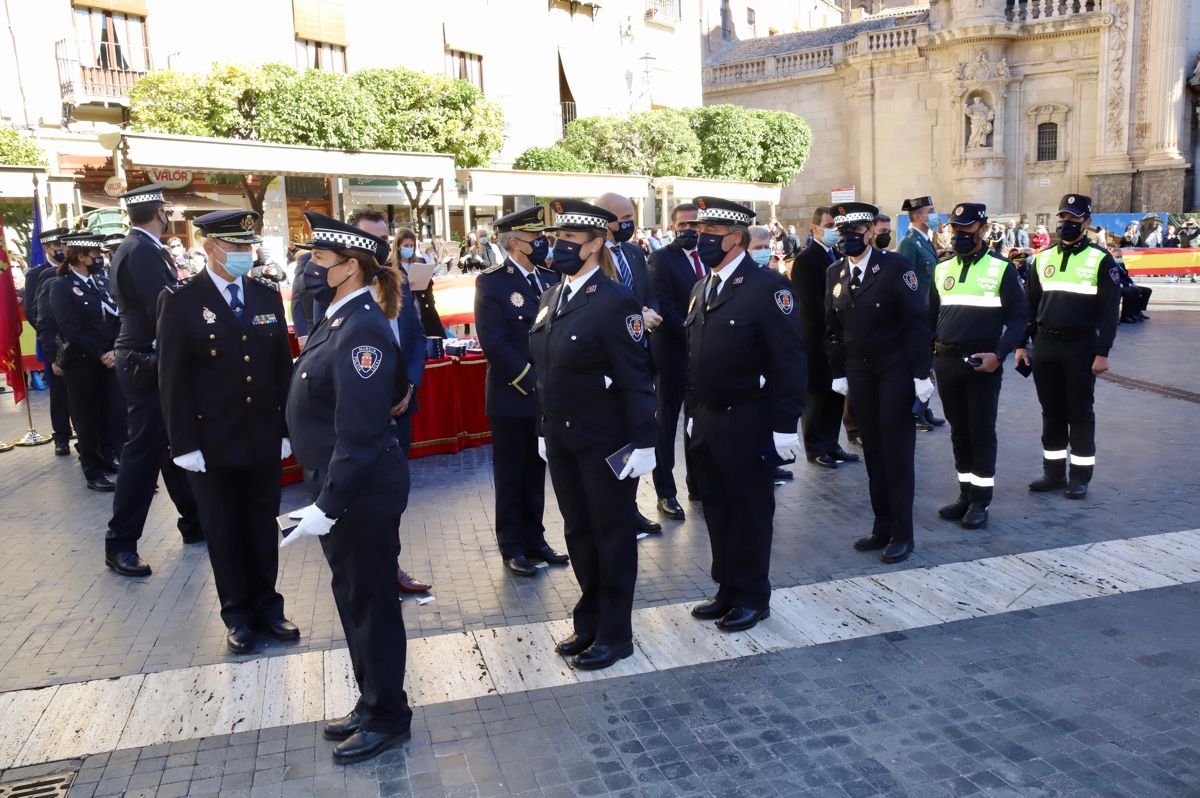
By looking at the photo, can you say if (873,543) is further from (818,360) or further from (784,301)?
(818,360)

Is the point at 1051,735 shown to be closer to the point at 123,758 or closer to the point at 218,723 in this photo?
the point at 218,723

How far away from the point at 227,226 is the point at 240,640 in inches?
81.2

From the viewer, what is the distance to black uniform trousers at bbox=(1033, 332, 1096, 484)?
733 centimetres

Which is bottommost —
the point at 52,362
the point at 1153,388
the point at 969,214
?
the point at 1153,388

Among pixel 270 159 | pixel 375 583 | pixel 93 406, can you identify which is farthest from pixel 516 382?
pixel 270 159

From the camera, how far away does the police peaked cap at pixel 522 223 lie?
6.02 metres

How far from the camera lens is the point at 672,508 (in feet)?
23.7

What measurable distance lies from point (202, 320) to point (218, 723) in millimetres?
1906

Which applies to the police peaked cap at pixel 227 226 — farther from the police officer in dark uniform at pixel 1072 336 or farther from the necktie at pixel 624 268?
the police officer in dark uniform at pixel 1072 336

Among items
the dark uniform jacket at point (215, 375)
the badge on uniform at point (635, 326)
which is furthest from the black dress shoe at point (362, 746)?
the badge on uniform at point (635, 326)

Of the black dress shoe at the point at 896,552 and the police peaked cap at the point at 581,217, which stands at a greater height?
the police peaked cap at the point at 581,217

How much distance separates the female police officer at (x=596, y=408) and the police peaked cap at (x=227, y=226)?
156 centimetres

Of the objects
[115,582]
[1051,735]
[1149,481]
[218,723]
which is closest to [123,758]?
[218,723]

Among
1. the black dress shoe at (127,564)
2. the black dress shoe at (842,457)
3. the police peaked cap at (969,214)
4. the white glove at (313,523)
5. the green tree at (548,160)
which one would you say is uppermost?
the green tree at (548,160)
